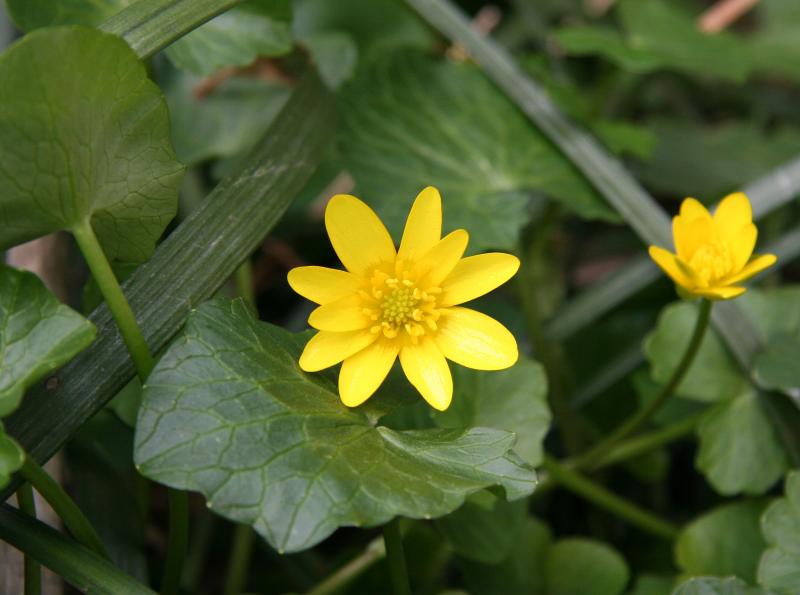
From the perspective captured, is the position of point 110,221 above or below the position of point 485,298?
below

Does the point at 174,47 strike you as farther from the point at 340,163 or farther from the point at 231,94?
the point at 231,94

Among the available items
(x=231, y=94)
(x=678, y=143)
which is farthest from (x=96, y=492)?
(x=678, y=143)

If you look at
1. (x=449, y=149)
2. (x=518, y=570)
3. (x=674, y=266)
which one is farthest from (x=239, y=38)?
(x=518, y=570)

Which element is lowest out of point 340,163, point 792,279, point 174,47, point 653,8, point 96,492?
point 96,492

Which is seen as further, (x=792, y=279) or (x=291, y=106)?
(x=792, y=279)

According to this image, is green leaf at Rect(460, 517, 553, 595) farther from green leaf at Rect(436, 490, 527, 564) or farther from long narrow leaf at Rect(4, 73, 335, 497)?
long narrow leaf at Rect(4, 73, 335, 497)

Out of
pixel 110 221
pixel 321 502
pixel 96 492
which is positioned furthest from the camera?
pixel 96 492

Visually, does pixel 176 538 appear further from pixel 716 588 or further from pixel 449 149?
pixel 449 149

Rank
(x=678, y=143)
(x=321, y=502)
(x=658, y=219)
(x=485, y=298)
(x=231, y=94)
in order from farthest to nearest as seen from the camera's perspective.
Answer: (x=678, y=143) → (x=231, y=94) → (x=485, y=298) → (x=658, y=219) → (x=321, y=502)
